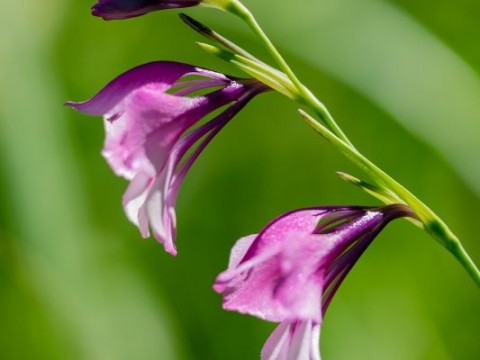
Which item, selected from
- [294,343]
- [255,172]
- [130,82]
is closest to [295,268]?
[294,343]

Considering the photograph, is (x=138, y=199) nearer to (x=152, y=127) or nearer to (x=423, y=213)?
(x=152, y=127)

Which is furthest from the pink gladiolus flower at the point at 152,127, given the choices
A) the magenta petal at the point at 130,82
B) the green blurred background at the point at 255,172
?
the green blurred background at the point at 255,172

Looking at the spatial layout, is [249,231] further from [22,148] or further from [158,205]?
[158,205]

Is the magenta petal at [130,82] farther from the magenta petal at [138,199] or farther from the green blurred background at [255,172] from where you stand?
the green blurred background at [255,172]

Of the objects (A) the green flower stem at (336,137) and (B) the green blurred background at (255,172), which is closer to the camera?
(A) the green flower stem at (336,137)

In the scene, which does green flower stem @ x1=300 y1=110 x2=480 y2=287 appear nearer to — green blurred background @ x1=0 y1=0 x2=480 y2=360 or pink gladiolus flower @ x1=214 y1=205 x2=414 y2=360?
pink gladiolus flower @ x1=214 y1=205 x2=414 y2=360
